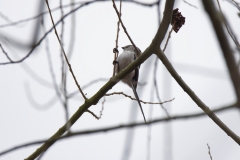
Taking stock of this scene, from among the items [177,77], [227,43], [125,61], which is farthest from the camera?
[125,61]

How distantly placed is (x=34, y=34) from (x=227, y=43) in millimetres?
986

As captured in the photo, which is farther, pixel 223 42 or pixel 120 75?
pixel 120 75

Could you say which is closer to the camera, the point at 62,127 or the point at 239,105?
the point at 239,105

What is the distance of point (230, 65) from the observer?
2.15 ft

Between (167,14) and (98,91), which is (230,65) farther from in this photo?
(98,91)

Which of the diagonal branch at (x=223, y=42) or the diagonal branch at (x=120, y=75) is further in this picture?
the diagonal branch at (x=120, y=75)

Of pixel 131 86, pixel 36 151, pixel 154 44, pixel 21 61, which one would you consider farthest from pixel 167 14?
pixel 131 86

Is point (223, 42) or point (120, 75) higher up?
point (223, 42)

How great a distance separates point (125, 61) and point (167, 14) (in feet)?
8.06

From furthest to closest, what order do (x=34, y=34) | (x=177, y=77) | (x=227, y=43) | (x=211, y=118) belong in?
(x=177, y=77) → (x=211, y=118) → (x=34, y=34) → (x=227, y=43)

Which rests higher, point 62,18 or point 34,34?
point 62,18

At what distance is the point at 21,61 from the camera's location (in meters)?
2.42

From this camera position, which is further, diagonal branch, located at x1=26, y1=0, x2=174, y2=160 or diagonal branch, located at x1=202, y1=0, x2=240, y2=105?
diagonal branch, located at x1=26, y1=0, x2=174, y2=160

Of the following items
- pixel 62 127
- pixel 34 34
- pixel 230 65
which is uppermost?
pixel 34 34
